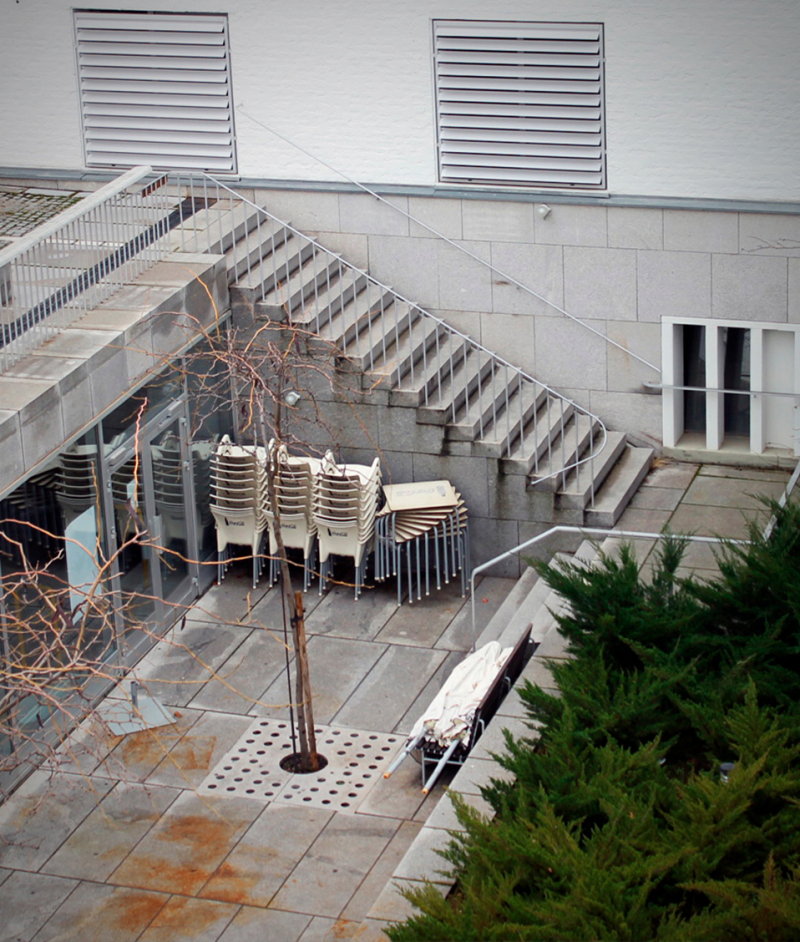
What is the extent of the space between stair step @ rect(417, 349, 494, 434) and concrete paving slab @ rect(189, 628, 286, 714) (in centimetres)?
259

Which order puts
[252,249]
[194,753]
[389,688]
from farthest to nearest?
[252,249]
[389,688]
[194,753]

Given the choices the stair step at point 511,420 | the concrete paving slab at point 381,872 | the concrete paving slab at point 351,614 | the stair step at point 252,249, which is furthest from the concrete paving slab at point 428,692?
the stair step at point 252,249

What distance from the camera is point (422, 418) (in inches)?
568

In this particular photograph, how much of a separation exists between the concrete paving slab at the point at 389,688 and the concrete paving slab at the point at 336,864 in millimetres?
1366

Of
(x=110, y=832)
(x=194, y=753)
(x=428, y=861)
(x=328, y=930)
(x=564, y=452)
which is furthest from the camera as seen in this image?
(x=564, y=452)

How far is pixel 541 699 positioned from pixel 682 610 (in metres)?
1.43

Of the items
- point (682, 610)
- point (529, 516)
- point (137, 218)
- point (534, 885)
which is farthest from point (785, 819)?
point (137, 218)

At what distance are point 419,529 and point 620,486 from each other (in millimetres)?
2003

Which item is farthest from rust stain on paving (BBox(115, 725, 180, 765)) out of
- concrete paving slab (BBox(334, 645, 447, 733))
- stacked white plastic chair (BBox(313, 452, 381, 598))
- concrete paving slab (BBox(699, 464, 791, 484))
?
concrete paving slab (BBox(699, 464, 791, 484))

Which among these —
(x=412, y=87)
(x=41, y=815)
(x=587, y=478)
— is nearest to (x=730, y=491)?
(x=587, y=478)

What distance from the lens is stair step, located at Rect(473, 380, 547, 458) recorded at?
14281 mm

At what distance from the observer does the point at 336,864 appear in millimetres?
10586

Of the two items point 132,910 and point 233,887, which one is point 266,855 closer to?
point 233,887

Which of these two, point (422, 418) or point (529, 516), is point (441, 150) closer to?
point (422, 418)
